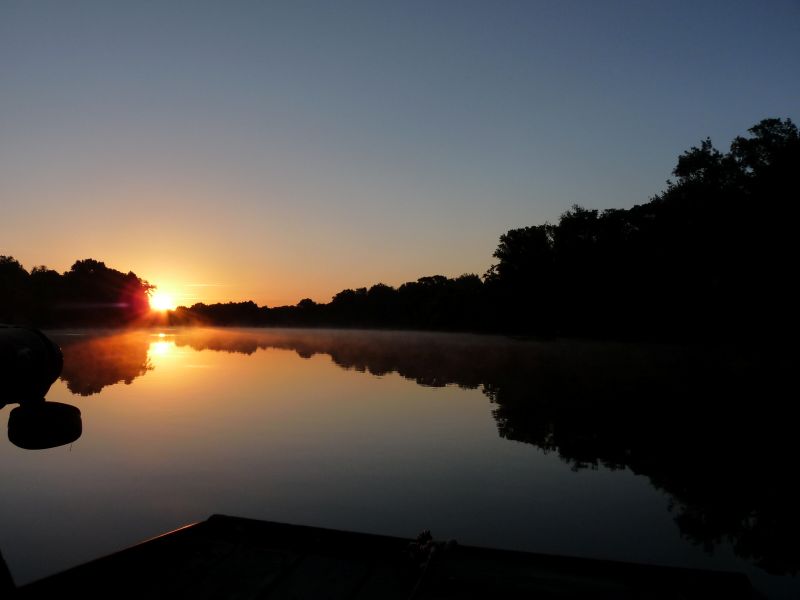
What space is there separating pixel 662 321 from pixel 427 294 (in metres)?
74.8

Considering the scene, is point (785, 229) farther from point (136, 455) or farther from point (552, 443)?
point (136, 455)

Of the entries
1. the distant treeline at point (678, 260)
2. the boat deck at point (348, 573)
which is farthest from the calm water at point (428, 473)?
the distant treeline at point (678, 260)

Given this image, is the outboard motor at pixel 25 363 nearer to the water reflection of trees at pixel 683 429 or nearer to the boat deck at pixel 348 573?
the boat deck at pixel 348 573

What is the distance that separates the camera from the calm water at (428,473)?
8.70 meters

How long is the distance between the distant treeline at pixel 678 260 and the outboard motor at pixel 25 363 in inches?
2264

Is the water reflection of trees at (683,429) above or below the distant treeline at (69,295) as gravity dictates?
below

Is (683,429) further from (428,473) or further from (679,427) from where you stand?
(428,473)

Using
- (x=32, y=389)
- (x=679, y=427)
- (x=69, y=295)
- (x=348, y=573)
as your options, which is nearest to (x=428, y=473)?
(x=348, y=573)

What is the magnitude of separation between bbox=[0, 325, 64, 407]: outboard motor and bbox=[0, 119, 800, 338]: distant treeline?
189 feet

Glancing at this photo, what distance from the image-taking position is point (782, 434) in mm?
17828

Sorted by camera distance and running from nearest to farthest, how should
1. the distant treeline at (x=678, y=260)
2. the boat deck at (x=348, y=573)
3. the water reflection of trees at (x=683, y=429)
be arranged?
the boat deck at (x=348, y=573) → the water reflection of trees at (x=683, y=429) → the distant treeline at (x=678, y=260)

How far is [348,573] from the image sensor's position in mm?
5871

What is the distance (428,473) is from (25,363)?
404 inches

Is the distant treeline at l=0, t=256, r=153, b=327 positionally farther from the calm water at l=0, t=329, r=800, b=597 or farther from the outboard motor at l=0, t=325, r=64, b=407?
the outboard motor at l=0, t=325, r=64, b=407
